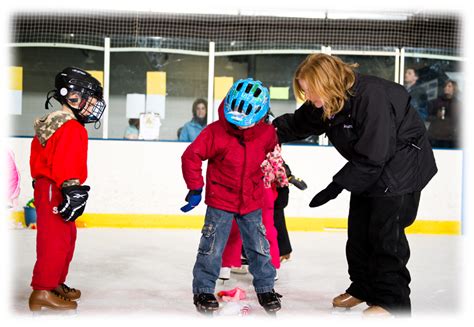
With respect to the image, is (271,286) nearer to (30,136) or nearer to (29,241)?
(29,241)

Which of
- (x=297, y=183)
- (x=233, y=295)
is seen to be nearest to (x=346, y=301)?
(x=233, y=295)

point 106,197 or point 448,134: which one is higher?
point 448,134

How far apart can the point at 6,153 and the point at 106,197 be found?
3391mm

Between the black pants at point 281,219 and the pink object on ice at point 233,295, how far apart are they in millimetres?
940

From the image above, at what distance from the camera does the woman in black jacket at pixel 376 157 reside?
296 cm

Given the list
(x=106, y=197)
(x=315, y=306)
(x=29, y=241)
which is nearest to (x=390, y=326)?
(x=315, y=306)

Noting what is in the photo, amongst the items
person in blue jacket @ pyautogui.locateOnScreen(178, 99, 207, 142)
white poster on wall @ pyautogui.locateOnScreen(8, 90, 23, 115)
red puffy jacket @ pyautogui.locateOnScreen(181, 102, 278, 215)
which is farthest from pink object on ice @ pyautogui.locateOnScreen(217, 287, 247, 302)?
white poster on wall @ pyautogui.locateOnScreen(8, 90, 23, 115)

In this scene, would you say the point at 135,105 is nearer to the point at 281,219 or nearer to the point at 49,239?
the point at 281,219

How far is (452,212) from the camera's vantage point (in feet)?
23.0

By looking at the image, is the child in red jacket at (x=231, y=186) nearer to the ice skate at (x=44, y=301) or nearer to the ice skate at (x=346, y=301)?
the ice skate at (x=346, y=301)

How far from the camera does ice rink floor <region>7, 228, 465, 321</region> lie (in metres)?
3.39

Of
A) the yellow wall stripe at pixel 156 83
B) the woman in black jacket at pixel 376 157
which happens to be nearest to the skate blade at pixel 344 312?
the woman in black jacket at pixel 376 157

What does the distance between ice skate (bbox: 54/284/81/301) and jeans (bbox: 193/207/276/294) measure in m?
0.62

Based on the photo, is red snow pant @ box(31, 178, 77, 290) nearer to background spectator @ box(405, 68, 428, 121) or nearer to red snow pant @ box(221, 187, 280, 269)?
red snow pant @ box(221, 187, 280, 269)
